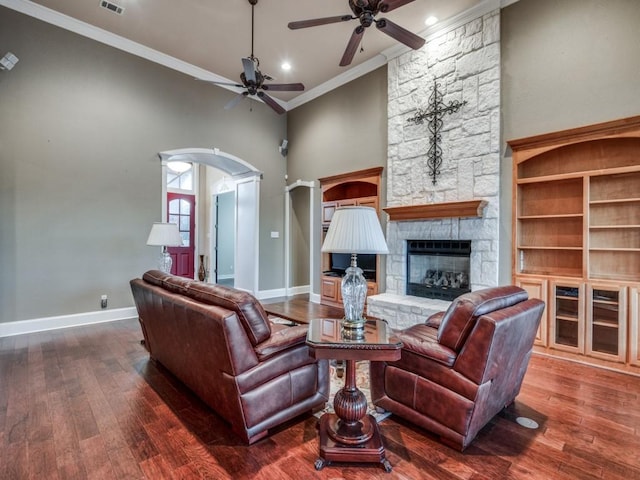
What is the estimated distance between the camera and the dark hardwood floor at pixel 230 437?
1.77 m

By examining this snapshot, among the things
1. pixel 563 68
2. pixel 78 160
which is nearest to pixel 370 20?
pixel 563 68

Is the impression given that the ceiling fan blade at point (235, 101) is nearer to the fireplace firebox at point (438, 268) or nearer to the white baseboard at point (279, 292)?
the fireplace firebox at point (438, 268)

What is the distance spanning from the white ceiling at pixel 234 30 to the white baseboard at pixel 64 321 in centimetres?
395

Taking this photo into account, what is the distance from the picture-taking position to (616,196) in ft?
11.0

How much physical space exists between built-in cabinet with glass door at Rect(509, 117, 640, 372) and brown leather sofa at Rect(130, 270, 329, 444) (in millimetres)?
2863

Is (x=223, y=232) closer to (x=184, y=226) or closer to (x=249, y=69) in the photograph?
(x=184, y=226)

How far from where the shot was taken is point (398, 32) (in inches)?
127

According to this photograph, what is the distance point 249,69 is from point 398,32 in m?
1.76

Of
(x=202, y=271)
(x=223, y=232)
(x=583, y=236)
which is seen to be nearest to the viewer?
(x=583, y=236)

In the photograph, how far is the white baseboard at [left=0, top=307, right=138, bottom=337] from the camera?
4.12 m

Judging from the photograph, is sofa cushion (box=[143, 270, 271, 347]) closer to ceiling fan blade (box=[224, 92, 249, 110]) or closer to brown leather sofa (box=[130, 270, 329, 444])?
brown leather sofa (box=[130, 270, 329, 444])

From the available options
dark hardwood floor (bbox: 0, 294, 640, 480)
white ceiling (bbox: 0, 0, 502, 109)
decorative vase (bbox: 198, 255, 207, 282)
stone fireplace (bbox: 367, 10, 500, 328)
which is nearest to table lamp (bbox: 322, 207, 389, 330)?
dark hardwood floor (bbox: 0, 294, 640, 480)

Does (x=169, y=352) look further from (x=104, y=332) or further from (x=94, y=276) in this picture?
(x=94, y=276)

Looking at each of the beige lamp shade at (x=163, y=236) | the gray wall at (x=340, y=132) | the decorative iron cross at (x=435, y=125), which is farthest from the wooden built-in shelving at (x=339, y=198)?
the beige lamp shade at (x=163, y=236)
